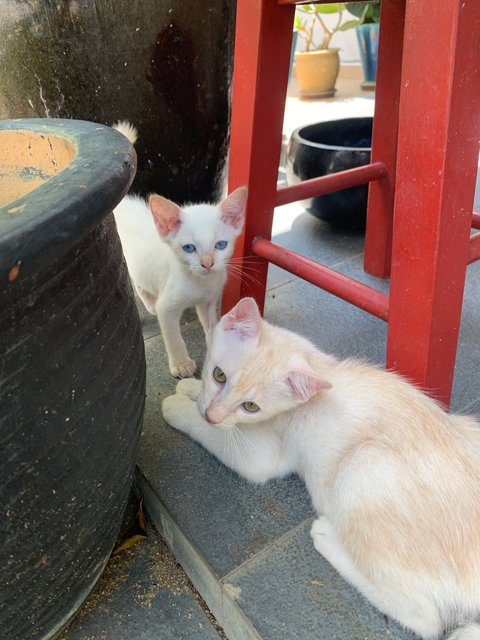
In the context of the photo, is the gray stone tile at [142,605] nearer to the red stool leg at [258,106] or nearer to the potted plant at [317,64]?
the red stool leg at [258,106]

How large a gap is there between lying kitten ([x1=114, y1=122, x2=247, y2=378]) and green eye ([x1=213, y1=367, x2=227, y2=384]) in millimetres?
310

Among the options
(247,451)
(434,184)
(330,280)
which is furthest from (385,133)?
(247,451)

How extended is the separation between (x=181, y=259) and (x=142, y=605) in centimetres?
62

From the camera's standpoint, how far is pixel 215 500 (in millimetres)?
830

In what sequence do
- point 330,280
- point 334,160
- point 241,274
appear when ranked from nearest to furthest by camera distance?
point 330,280 → point 241,274 → point 334,160

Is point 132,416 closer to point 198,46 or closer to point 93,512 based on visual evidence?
point 93,512

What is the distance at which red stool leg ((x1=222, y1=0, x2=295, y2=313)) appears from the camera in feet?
3.06

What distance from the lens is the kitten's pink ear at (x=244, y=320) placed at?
769mm

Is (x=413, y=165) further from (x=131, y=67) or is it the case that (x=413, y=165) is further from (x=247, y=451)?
(x=131, y=67)

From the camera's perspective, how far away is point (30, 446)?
0.49 metres

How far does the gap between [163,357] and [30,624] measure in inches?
25.3

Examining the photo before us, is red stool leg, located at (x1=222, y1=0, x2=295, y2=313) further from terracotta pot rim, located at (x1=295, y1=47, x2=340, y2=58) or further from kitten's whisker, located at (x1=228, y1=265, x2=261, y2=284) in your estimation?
terracotta pot rim, located at (x1=295, y1=47, x2=340, y2=58)

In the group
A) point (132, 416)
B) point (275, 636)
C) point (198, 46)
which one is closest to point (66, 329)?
point (132, 416)

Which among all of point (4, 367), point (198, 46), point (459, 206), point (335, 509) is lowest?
point (335, 509)
